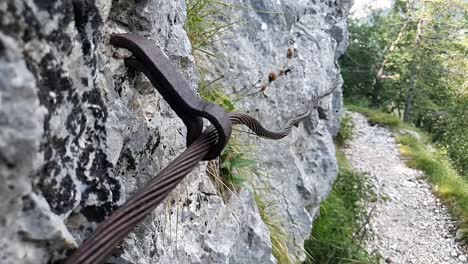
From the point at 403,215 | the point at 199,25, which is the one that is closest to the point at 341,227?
the point at 403,215

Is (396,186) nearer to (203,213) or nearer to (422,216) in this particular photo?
(422,216)

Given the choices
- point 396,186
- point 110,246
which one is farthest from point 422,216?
point 110,246

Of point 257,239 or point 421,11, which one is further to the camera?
point 421,11

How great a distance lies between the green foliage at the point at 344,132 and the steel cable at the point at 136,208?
7.69 meters

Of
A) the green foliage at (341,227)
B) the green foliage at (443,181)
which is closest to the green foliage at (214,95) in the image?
the green foliage at (341,227)

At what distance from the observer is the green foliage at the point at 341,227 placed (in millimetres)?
3603

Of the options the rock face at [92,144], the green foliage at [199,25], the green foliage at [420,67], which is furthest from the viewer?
the green foliage at [420,67]

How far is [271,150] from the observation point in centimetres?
263

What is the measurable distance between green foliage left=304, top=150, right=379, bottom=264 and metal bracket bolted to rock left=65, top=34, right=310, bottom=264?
2248mm

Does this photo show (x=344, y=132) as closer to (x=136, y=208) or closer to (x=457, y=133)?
(x=457, y=133)

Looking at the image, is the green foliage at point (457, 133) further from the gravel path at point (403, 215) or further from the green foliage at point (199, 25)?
the green foliage at point (199, 25)

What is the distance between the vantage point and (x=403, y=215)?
6.00 meters

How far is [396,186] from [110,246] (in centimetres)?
691

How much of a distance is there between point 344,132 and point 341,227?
467 centimetres
